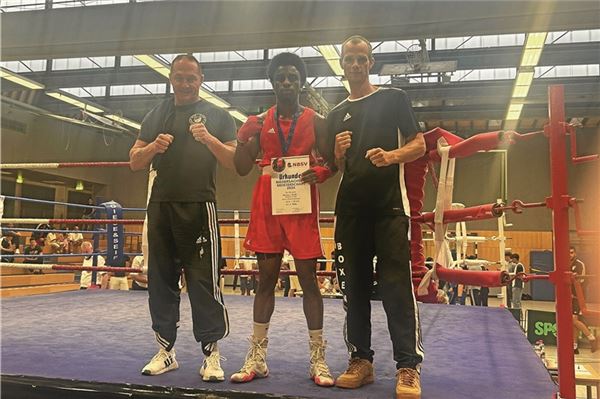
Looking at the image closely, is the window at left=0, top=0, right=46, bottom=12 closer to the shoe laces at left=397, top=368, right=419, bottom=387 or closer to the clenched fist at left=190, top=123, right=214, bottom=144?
the clenched fist at left=190, top=123, right=214, bottom=144

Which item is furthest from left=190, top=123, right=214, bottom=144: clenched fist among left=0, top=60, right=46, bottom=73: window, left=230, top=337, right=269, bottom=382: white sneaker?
left=0, top=60, right=46, bottom=73: window

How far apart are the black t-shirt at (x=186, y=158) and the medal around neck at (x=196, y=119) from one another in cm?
2

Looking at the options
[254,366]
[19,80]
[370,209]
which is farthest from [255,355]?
[19,80]

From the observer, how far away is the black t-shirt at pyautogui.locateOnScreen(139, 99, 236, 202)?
6.40 feet

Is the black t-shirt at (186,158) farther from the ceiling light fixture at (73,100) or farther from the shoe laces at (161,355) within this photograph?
the ceiling light fixture at (73,100)

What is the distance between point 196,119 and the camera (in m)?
1.96

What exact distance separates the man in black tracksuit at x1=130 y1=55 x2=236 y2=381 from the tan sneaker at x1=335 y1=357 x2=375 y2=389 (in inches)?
19.5

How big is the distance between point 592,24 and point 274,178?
3.68m

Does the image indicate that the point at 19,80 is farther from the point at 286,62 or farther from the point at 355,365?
the point at 355,365

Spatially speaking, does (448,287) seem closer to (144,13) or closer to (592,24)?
(592,24)

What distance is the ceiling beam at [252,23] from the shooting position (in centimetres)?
412

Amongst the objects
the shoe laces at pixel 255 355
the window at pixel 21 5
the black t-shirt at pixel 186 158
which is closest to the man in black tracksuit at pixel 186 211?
the black t-shirt at pixel 186 158

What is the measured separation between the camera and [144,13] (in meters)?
5.14

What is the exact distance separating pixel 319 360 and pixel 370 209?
57 cm
